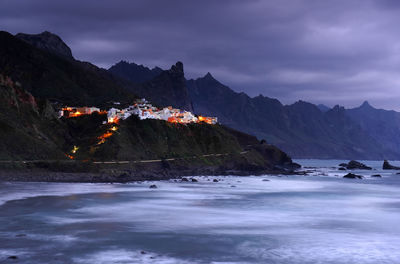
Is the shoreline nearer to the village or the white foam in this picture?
the village

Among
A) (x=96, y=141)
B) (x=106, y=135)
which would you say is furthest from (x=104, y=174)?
(x=106, y=135)

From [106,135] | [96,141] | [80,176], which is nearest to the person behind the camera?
[80,176]

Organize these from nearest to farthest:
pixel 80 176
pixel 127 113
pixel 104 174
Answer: pixel 80 176, pixel 104 174, pixel 127 113

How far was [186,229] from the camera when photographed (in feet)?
114

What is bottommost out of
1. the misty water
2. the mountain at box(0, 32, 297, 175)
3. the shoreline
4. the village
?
the misty water

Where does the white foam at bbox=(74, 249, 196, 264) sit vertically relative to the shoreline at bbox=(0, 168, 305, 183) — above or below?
below

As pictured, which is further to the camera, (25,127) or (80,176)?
(25,127)

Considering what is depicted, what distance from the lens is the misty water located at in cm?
2519

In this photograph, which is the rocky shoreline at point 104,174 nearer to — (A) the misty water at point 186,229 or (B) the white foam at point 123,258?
(A) the misty water at point 186,229

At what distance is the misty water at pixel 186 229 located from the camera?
25.2 m

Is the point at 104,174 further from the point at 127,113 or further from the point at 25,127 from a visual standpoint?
the point at 127,113

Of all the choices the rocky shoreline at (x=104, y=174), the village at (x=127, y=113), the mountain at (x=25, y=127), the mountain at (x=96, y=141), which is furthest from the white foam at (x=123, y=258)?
the village at (x=127, y=113)

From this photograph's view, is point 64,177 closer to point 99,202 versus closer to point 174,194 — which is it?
point 174,194

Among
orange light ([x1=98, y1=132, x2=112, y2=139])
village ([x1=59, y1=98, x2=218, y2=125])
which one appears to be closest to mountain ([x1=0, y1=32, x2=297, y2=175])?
orange light ([x1=98, y1=132, x2=112, y2=139])
